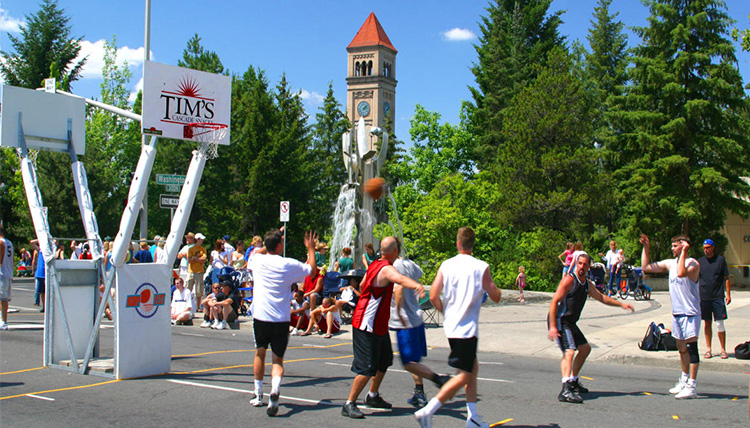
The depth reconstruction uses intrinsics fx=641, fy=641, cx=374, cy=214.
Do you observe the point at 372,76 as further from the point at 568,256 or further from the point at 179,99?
the point at 179,99

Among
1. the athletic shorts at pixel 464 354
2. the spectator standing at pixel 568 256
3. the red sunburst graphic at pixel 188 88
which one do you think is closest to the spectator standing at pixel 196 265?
the red sunburst graphic at pixel 188 88

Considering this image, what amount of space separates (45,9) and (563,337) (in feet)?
193

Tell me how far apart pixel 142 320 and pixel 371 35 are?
Result: 371ft

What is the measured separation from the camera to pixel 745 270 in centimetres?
3547

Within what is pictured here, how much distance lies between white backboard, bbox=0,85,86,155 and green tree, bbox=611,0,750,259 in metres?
29.2

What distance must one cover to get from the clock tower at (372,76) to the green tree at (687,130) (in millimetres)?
76764

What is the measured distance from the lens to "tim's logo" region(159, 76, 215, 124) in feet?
31.3

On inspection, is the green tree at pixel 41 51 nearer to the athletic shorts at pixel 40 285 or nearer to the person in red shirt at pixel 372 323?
the athletic shorts at pixel 40 285

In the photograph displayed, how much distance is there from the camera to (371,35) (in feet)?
383

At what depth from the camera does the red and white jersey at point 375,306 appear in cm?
671

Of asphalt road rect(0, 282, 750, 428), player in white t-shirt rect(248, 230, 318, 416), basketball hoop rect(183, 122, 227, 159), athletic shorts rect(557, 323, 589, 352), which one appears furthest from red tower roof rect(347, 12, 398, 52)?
player in white t-shirt rect(248, 230, 318, 416)

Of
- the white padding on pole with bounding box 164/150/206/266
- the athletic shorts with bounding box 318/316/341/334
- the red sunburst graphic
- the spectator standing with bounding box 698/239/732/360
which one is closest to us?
the white padding on pole with bounding box 164/150/206/266

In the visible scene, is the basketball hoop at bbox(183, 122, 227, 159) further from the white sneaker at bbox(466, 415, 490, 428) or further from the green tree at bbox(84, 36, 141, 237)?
the green tree at bbox(84, 36, 141, 237)

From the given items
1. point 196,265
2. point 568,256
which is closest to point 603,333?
point 568,256
